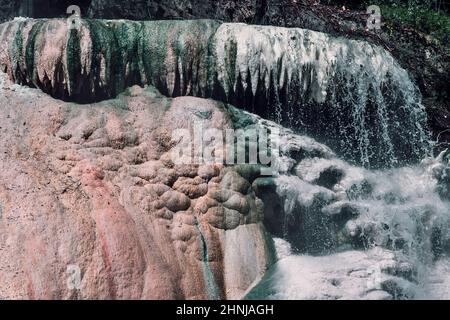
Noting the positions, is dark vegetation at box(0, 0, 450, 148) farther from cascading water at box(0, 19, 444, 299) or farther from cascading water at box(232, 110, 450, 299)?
cascading water at box(232, 110, 450, 299)

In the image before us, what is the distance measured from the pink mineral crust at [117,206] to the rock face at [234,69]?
0.56 ft

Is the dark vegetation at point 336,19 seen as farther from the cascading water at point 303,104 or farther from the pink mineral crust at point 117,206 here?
the pink mineral crust at point 117,206

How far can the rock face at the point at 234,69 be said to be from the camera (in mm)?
4973

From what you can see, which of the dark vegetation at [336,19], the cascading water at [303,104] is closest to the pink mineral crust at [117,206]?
the cascading water at [303,104]

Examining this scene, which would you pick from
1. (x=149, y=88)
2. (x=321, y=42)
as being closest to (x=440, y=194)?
(x=321, y=42)

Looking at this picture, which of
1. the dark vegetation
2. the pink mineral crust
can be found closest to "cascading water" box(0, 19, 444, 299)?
the pink mineral crust

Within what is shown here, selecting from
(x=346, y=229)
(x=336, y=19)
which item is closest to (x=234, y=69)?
(x=346, y=229)

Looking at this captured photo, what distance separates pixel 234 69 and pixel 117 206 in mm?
1380

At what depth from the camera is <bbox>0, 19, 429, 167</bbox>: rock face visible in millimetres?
4973

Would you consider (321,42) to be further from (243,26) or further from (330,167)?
(330,167)

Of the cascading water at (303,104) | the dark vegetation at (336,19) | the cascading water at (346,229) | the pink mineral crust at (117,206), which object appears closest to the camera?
the pink mineral crust at (117,206)

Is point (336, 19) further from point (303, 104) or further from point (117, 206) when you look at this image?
point (117, 206)
